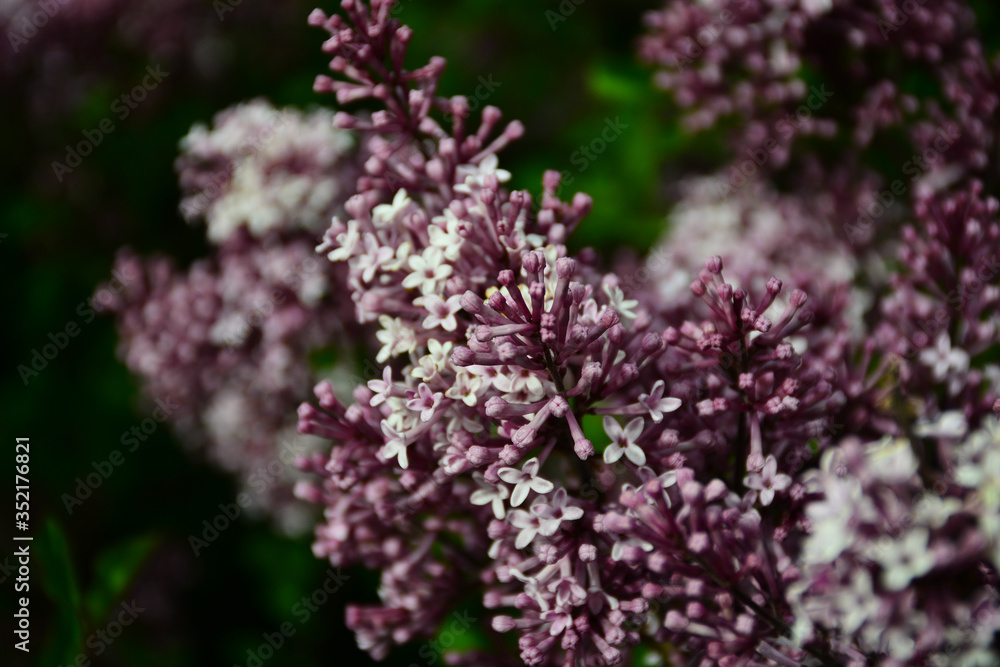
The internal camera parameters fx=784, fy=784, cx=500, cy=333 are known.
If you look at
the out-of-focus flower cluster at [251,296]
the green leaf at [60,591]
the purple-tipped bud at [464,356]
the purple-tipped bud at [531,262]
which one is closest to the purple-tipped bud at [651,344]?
the purple-tipped bud at [531,262]

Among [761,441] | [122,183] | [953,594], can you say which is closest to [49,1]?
[122,183]

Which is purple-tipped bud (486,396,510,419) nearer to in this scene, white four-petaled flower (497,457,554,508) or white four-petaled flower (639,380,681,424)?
white four-petaled flower (497,457,554,508)

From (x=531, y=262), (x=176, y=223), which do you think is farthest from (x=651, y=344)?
(x=176, y=223)

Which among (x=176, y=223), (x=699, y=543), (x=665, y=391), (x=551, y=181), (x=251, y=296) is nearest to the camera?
(x=699, y=543)

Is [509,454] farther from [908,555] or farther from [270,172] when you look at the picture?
[270,172]

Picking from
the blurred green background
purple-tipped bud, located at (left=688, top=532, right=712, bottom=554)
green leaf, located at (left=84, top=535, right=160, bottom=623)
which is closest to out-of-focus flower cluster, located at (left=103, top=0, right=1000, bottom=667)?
purple-tipped bud, located at (left=688, top=532, right=712, bottom=554)

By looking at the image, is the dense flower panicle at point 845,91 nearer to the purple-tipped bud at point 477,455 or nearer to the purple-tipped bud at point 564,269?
the purple-tipped bud at point 564,269
